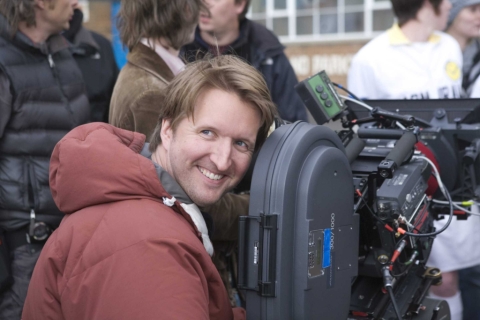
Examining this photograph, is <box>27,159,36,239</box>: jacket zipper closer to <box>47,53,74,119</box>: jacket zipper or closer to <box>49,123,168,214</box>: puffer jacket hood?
<box>47,53,74,119</box>: jacket zipper

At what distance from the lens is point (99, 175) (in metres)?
1.73

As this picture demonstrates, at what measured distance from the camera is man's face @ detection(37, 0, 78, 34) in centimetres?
304

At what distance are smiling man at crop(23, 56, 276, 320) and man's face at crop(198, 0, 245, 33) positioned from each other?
1.57 meters

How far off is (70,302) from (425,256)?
1239 millimetres

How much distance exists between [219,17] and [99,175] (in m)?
2.04

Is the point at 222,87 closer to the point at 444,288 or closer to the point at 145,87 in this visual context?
the point at 145,87

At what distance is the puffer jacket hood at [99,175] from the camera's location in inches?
68.1

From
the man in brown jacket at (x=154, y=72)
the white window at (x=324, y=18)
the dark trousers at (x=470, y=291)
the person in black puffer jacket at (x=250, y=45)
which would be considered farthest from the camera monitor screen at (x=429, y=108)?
the white window at (x=324, y=18)

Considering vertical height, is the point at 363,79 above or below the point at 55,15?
below

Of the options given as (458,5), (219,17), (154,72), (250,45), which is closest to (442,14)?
(458,5)

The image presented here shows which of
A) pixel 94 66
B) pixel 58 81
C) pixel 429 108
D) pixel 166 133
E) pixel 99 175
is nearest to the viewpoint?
pixel 99 175

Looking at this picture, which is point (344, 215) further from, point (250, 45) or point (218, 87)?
point (250, 45)

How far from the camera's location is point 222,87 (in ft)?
6.31

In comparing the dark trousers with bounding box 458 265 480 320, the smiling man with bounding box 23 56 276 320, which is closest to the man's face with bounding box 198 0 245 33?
the smiling man with bounding box 23 56 276 320
